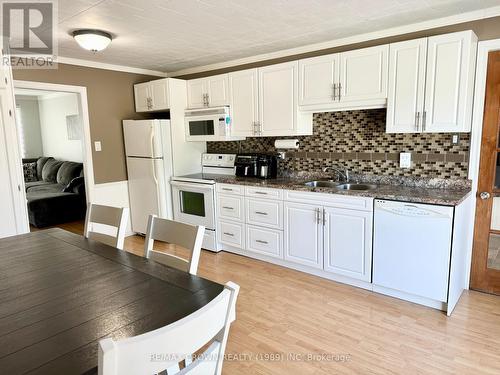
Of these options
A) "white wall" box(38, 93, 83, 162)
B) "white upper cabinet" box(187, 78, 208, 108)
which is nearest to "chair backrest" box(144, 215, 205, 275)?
"white upper cabinet" box(187, 78, 208, 108)


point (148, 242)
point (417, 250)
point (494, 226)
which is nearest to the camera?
point (148, 242)

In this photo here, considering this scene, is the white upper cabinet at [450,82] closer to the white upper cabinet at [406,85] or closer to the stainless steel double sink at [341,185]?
the white upper cabinet at [406,85]

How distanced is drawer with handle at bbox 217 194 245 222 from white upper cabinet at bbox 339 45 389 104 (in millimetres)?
1501

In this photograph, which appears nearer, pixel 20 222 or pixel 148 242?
pixel 148 242

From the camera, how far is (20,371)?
86 cm

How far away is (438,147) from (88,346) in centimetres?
299

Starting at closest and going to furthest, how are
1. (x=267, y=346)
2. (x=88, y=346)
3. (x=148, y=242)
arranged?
(x=88, y=346) → (x=148, y=242) → (x=267, y=346)

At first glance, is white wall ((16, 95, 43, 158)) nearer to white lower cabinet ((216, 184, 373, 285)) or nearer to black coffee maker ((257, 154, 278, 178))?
white lower cabinet ((216, 184, 373, 285))

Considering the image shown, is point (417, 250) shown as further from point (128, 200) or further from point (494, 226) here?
point (128, 200)

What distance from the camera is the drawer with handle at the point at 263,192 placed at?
342cm

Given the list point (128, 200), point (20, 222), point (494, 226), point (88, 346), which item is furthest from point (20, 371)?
point (128, 200)

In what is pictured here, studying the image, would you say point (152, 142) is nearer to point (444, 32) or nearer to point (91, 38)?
point (91, 38)

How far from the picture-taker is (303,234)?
328 cm

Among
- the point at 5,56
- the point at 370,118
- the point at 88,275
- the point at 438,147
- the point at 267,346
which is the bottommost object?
the point at 267,346
